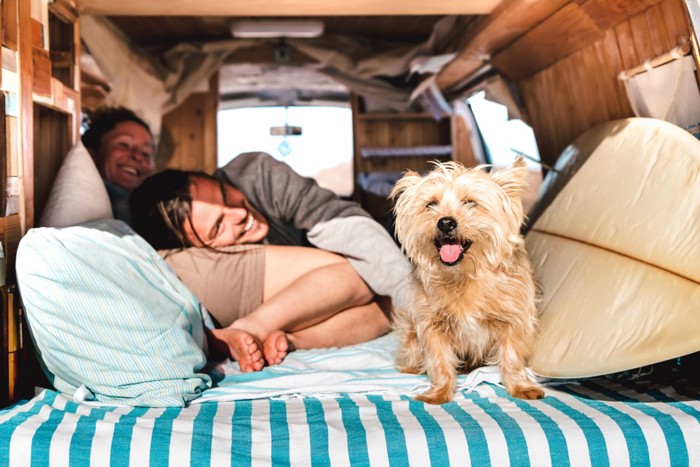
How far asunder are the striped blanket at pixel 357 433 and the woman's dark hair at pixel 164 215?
1041 mm

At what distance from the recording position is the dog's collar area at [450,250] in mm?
1829

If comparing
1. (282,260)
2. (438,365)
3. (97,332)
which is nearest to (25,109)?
(97,332)

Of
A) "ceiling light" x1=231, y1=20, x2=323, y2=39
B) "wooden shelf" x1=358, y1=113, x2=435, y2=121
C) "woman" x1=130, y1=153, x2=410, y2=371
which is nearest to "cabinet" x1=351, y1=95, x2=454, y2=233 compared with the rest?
"wooden shelf" x1=358, y1=113, x2=435, y2=121

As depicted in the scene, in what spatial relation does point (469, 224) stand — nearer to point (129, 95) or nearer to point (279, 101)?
point (129, 95)

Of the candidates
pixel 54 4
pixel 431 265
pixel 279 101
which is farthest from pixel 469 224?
pixel 279 101

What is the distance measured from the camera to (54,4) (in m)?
2.35

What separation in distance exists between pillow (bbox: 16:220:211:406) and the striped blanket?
66 mm

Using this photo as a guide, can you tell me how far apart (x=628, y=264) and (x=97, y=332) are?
1499 millimetres

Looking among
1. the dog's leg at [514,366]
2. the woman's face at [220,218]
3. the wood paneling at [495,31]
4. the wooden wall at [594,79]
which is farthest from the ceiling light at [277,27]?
the dog's leg at [514,366]

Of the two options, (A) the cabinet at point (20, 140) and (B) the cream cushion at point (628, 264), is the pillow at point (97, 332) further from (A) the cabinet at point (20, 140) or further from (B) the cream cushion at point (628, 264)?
(B) the cream cushion at point (628, 264)

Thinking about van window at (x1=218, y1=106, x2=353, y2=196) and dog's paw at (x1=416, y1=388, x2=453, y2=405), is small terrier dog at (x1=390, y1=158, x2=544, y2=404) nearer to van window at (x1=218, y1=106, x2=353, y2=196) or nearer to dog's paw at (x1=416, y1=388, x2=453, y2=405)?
dog's paw at (x1=416, y1=388, x2=453, y2=405)

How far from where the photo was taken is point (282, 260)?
2.67 m

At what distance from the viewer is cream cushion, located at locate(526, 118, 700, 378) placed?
1.66 meters

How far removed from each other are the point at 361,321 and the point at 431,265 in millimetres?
841
